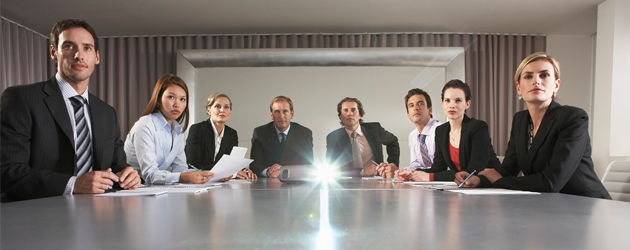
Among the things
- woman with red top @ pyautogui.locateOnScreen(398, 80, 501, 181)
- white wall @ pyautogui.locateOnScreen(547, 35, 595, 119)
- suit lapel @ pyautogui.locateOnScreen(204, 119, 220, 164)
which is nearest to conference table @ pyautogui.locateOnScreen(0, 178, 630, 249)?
woman with red top @ pyautogui.locateOnScreen(398, 80, 501, 181)

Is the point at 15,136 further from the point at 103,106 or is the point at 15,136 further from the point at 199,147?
the point at 199,147

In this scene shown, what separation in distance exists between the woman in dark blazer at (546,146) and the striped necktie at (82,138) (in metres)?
1.45

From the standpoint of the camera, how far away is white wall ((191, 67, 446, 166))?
5.04 metres

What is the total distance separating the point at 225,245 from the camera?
0.53m

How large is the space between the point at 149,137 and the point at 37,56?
3.69m

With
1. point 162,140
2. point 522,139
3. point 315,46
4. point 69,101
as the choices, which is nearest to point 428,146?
point 522,139

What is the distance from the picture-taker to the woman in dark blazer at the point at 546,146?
1.54 meters

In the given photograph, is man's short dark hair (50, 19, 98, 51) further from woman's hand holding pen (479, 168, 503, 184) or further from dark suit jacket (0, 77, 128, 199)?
woman's hand holding pen (479, 168, 503, 184)

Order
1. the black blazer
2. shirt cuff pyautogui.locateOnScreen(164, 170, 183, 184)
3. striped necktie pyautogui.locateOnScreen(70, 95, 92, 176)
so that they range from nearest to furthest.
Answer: the black blazer < striped necktie pyautogui.locateOnScreen(70, 95, 92, 176) < shirt cuff pyautogui.locateOnScreen(164, 170, 183, 184)

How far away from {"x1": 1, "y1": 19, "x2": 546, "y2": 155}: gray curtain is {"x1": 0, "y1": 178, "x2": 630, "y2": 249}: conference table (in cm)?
457

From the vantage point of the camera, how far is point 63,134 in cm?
159

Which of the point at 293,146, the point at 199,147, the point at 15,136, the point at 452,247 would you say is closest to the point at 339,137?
the point at 293,146

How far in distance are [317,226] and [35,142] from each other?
1320 millimetres

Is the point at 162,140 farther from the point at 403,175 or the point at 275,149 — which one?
the point at 275,149
